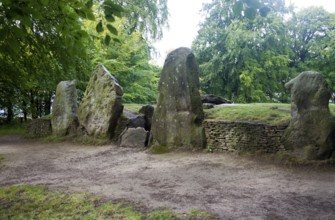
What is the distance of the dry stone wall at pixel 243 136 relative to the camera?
7738 millimetres

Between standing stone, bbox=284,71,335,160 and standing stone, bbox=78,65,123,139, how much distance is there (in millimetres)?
5865

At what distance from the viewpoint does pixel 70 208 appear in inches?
175

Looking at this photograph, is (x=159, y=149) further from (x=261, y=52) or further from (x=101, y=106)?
(x=261, y=52)

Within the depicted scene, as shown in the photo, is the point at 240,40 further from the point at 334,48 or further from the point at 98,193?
the point at 98,193

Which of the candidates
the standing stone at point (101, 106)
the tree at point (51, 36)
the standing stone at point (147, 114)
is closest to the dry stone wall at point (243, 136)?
the standing stone at point (147, 114)

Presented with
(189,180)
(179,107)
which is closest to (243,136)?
(179,107)

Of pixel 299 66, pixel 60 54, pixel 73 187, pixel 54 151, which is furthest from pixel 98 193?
pixel 299 66

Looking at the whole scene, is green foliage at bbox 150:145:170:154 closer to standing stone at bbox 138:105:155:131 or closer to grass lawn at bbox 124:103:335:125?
grass lawn at bbox 124:103:335:125

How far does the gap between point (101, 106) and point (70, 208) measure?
7120 mm

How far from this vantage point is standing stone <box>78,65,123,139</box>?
11.0 meters

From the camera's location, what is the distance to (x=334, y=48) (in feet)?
71.6

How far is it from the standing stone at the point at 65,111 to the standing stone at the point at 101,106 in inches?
22.6

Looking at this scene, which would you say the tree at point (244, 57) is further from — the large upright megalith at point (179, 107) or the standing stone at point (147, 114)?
the large upright megalith at point (179, 107)

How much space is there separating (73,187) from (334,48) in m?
21.6
